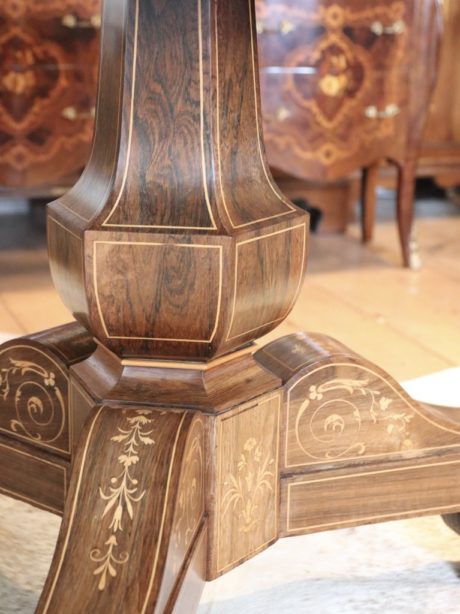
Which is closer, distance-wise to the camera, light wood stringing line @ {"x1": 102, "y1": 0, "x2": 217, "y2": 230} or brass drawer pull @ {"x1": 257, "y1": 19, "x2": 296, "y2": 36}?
light wood stringing line @ {"x1": 102, "y1": 0, "x2": 217, "y2": 230}

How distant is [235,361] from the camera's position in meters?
0.73

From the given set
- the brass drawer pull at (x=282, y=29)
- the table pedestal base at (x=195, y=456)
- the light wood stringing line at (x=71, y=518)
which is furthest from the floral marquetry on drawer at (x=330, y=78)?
the light wood stringing line at (x=71, y=518)

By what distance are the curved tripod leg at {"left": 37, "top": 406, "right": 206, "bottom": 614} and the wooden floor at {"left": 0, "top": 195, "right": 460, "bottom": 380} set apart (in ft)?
2.88

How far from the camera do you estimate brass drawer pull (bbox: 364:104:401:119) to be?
2041mm

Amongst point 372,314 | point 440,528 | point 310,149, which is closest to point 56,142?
point 310,149

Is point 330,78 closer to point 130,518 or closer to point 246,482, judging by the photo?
point 246,482

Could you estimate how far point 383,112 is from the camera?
2059mm

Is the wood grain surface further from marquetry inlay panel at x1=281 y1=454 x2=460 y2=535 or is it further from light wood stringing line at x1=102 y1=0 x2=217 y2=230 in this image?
marquetry inlay panel at x1=281 y1=454 x2=460 y2=535

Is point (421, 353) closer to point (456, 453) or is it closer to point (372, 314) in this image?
point (372, 314)

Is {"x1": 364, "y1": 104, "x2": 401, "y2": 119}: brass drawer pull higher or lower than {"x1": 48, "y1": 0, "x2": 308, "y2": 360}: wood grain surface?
lower

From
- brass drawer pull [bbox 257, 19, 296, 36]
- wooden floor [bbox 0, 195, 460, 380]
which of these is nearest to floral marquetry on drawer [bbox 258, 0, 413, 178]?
brass drawer pull [bbox 257, 19, 296, 36]

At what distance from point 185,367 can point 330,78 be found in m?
1.40

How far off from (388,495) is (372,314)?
106 centimetres

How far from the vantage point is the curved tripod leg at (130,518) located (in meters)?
0.59
